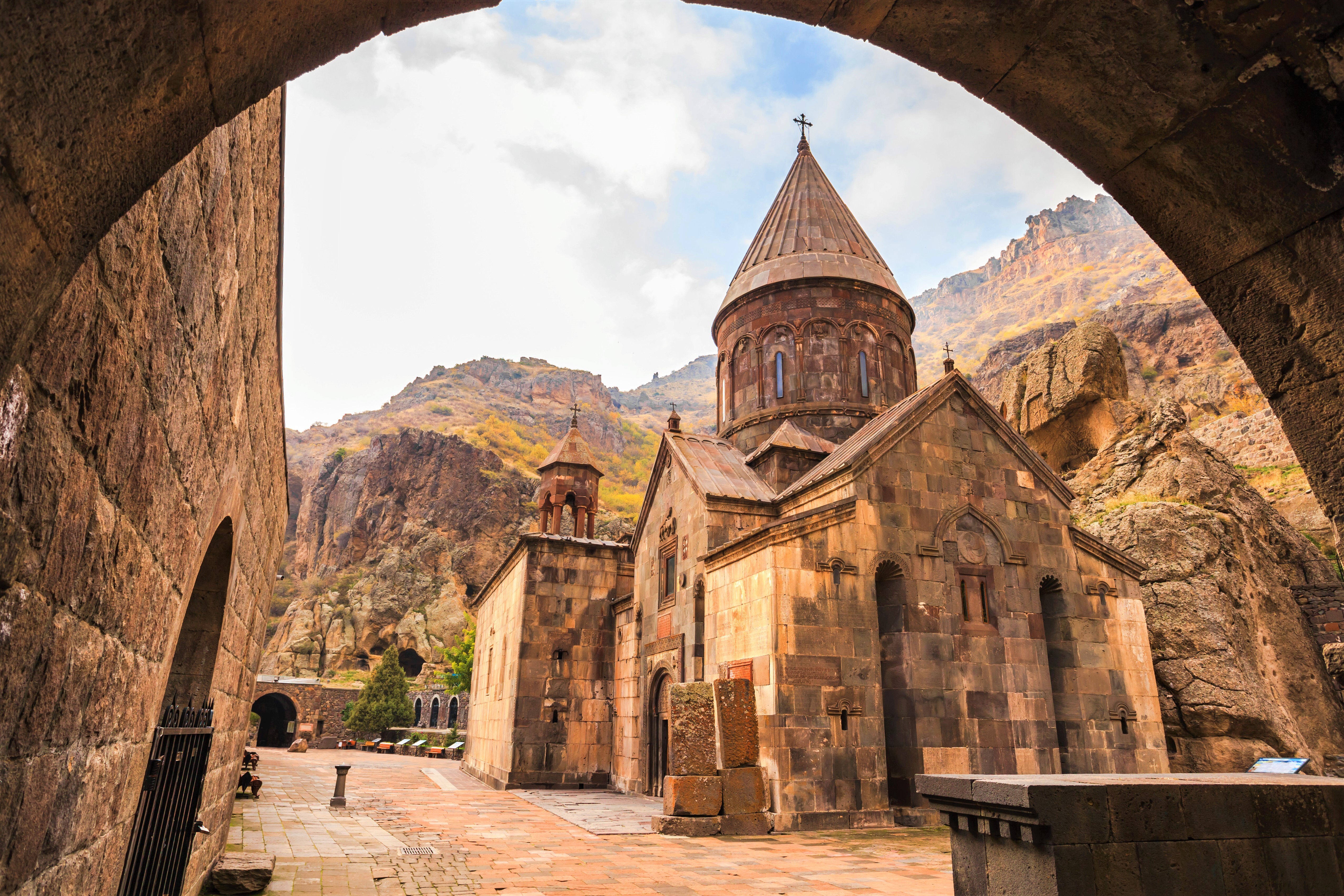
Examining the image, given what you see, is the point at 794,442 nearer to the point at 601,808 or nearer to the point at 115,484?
the point at 601,808

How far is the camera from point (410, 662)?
143ft

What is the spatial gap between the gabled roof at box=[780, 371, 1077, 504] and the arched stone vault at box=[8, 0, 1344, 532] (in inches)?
343

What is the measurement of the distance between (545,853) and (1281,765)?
7.75m

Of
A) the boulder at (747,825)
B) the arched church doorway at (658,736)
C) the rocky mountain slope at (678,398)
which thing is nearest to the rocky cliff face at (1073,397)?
the arched church doorway at (658,736)

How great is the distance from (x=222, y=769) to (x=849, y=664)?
7.01 meters

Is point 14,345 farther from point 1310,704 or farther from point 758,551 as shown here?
point 1310,704

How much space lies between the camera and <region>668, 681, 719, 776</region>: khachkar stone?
8.97 metres

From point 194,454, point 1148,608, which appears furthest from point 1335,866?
point 1148,608

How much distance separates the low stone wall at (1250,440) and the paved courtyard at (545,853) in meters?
22.1

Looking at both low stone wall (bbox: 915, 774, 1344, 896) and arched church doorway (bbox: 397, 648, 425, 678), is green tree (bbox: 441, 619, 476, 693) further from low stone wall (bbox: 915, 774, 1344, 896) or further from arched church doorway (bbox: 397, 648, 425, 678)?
low stone wall (bbox: 915, 774, 1344, 896)

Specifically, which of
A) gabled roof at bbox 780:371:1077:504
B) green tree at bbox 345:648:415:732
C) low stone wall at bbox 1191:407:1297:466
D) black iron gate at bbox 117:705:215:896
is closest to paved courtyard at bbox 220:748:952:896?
black iron gate at bbox 117:705:215:896

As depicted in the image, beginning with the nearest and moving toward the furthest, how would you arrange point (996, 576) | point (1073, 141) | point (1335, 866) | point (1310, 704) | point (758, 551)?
point (1073, 141) < point (1335, 866) < point (758, 551) < point (996, 576) < point (1310, 704)

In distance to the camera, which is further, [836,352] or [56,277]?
[836,352]

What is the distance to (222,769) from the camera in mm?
5488
